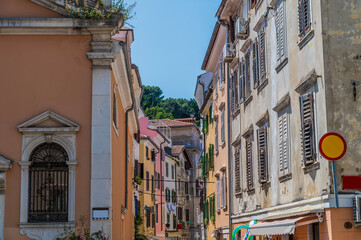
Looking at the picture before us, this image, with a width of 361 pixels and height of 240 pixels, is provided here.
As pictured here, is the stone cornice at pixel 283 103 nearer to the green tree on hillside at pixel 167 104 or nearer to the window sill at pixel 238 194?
the window sill at pixel 238 194

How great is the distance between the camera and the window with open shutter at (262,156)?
18328 mm

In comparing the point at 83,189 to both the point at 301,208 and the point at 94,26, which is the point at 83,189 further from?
the point at 301,208

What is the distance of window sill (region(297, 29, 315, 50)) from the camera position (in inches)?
517

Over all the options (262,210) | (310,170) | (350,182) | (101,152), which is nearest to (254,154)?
(262,210)

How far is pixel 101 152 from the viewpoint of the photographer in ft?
55.3

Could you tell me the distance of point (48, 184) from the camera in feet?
55.7

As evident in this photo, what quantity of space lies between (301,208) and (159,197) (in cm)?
4595

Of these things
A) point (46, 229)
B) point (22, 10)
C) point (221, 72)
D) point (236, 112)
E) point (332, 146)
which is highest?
point (221, 72)

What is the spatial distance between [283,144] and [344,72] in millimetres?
3797

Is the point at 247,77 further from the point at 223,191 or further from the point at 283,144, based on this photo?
the point at 223,191

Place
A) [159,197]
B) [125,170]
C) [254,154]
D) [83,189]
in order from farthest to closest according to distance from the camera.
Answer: [159,197]
[125,170]
[254,154]
[83,189]

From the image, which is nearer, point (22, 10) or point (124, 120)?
point (22, 10)

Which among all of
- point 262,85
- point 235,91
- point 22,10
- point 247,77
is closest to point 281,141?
point 262,85

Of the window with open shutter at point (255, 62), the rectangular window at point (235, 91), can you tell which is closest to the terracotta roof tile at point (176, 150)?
the rectangular window at point (235, 91)
